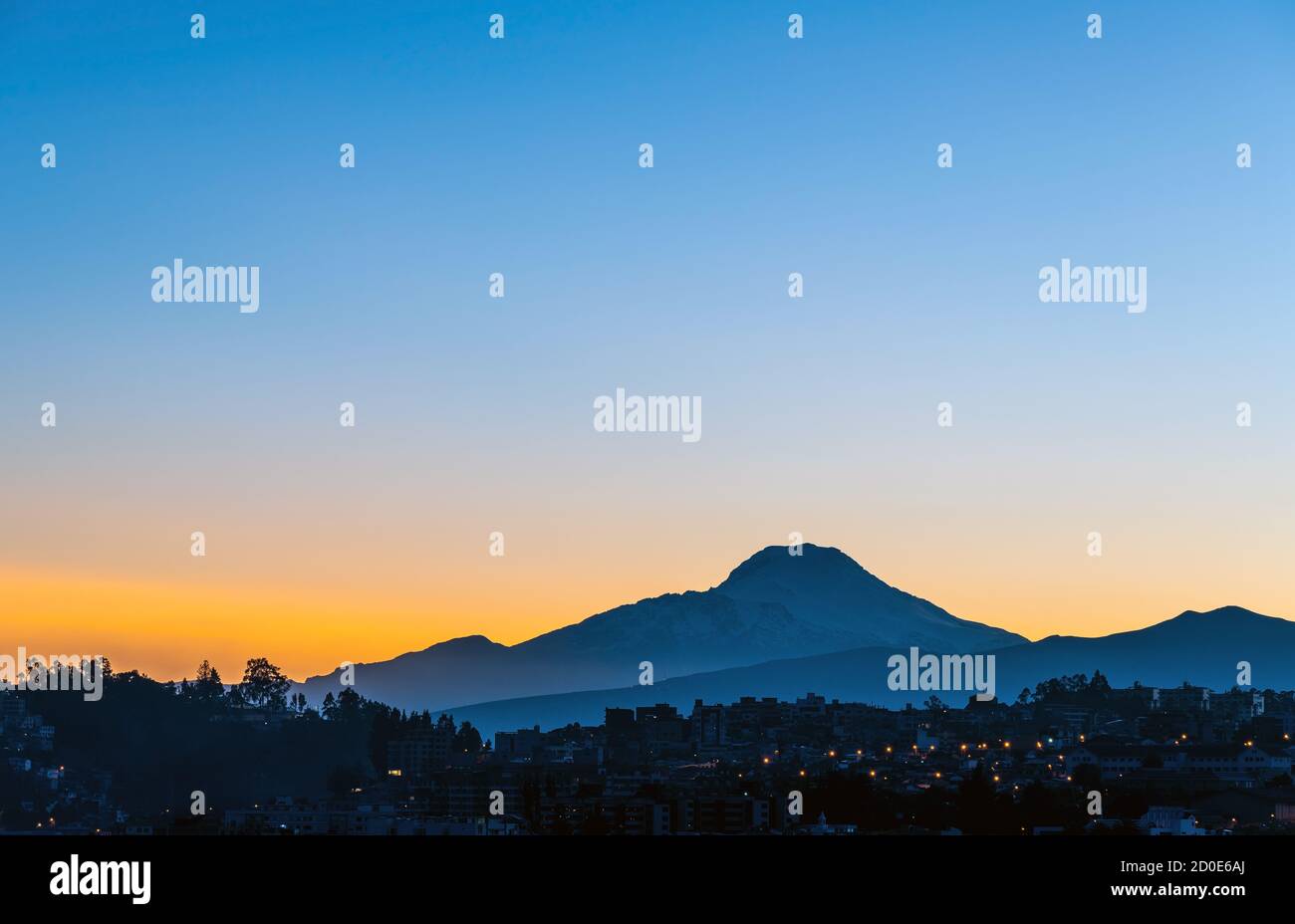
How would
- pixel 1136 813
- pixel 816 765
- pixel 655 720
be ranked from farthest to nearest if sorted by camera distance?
pixel 655 720 → pixel 816 765 → pixel 1136 813
